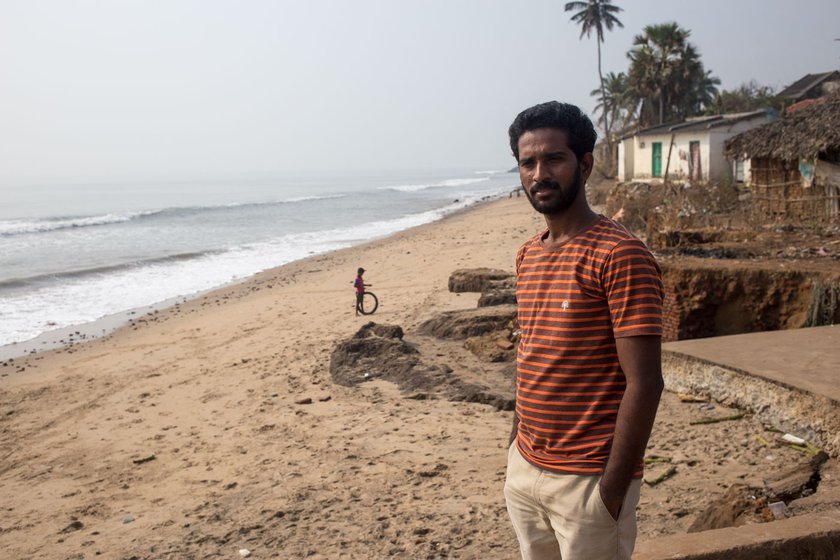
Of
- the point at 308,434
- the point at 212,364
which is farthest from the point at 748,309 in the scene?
the point at 212,364

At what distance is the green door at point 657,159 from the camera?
94.8 ft

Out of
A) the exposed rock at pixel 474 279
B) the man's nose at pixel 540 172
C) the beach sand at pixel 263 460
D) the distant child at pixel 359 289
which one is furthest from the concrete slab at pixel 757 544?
the exposed rock at pixel 474 279

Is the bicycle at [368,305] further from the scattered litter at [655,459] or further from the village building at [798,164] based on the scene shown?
the village building at [798,164]

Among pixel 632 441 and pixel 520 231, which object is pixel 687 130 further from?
pixel 632 441

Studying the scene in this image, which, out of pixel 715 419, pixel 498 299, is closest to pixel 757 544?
pixel 715 419

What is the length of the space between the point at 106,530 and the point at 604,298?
444cm

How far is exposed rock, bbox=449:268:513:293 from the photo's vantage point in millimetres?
12984

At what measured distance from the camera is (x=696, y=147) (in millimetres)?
26031

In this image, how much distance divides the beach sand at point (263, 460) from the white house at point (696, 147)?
17.7m

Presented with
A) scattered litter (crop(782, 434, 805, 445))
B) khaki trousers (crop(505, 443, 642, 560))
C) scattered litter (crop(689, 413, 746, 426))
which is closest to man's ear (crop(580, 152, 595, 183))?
khaki trousers (crop(505, 443, 642, 560))

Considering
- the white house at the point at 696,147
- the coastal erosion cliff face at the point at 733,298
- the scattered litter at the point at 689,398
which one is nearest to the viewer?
the scattered litter at the point at 689,398

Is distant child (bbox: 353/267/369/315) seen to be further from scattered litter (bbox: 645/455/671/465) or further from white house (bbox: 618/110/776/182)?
white house (bbox: 618/110/776/182)

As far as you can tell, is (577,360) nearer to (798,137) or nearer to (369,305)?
(369,305)

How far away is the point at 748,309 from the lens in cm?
750
